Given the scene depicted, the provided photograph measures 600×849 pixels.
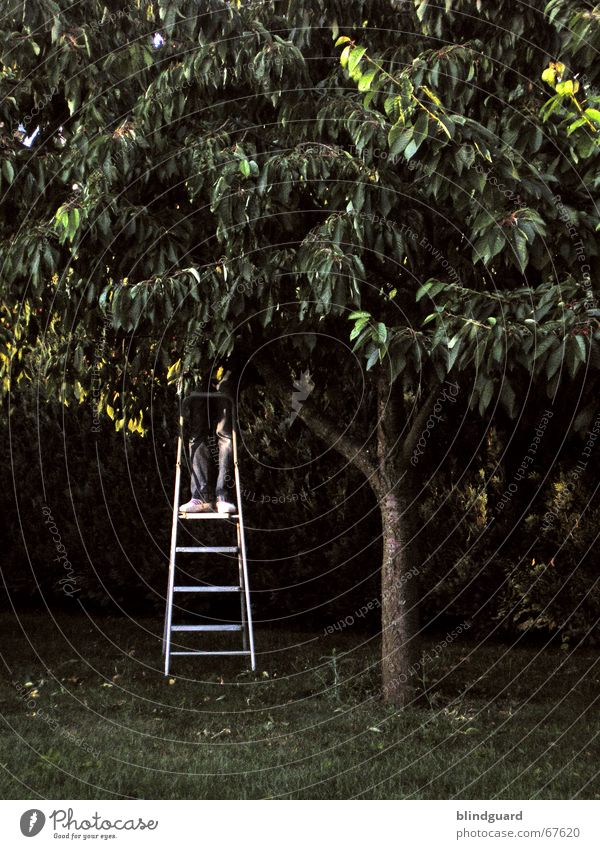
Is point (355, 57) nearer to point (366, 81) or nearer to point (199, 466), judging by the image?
point (366, 81)

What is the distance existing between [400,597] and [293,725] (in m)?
1.18

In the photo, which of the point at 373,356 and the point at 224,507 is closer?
the point at 373,356

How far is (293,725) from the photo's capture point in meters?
6.86

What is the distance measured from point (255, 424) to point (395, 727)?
4381mm

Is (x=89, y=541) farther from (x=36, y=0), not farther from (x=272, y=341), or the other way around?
(x=36, y=0)

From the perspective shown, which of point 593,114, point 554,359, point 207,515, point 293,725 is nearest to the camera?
point 554,359

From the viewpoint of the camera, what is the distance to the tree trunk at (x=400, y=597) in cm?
727

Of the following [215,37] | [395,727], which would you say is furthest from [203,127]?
[395,727]

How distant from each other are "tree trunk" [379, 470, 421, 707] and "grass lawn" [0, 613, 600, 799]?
0.70 ft

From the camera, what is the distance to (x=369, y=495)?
9969mm

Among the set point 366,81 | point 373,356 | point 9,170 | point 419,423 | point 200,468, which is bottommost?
point 373,356

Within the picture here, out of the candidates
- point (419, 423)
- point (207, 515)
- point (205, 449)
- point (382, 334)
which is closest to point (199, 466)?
point (205, 449)

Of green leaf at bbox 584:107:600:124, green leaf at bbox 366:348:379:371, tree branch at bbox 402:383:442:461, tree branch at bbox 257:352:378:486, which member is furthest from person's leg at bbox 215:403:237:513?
green leaf at bbox 584:107:600:124

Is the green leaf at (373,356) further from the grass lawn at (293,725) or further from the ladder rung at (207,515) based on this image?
the ladder rung at (207,515)
